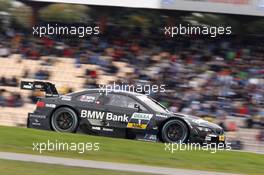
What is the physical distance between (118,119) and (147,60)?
10.4 metres

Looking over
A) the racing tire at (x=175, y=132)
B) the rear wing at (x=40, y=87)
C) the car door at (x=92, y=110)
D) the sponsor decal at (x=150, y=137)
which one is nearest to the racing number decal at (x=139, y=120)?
the sponsor decal at (x=150, y=137)

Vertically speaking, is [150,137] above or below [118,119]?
below

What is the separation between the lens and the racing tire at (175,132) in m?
13.2

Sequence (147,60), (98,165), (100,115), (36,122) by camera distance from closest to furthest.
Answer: (98,165)
(100,115)
(36,122)
(147,60)

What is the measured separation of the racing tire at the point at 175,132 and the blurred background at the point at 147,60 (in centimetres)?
439

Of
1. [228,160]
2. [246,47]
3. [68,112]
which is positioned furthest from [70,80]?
[228,160]

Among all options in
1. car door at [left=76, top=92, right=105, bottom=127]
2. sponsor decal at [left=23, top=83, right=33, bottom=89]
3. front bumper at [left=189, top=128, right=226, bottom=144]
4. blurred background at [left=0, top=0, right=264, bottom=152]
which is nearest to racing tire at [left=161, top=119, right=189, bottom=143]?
front bumper at [left=189, top=128, right=226, bottom=144]

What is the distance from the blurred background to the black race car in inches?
169

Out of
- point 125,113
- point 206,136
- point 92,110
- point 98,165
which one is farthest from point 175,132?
point 98,165

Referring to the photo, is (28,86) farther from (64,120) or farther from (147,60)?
(147,60)

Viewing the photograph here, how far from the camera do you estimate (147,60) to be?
23.9 m

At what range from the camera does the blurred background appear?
19609mm

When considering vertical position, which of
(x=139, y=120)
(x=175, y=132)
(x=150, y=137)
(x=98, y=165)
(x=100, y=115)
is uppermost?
(x=100, y=115)

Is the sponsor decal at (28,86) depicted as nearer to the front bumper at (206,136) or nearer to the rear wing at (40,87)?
the rear wing at (40,87)
